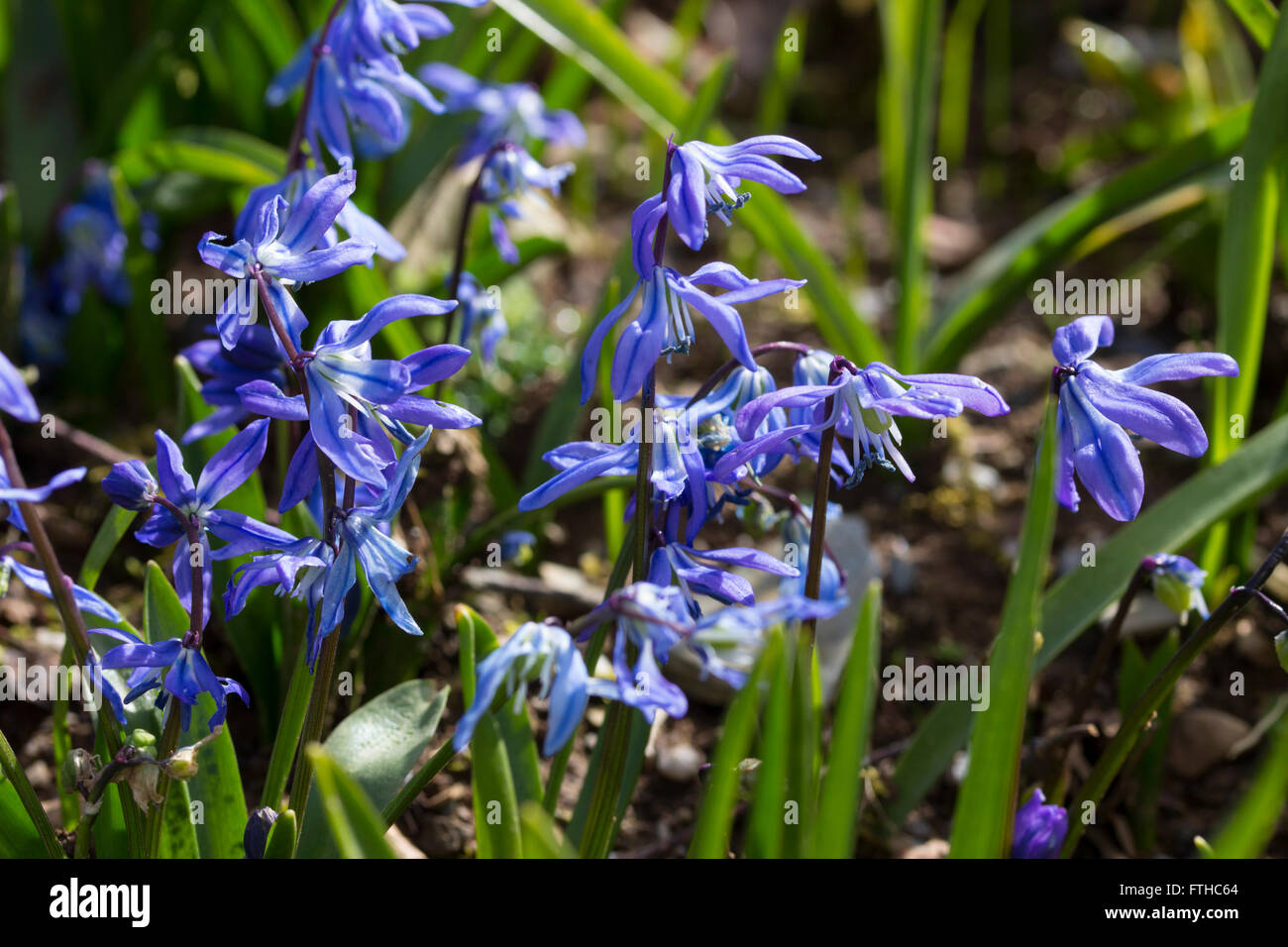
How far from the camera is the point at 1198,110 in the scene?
10.8 feet

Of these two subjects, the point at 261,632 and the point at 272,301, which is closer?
the point at 272,301

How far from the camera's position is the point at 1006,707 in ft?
4.19

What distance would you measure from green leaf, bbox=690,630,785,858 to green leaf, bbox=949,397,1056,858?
0.95 ft

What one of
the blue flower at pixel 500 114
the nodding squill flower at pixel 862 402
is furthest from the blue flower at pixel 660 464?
the blue flower at pixel 500 114

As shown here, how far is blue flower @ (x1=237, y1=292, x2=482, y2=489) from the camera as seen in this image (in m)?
1.28

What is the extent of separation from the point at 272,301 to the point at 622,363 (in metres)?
0.39

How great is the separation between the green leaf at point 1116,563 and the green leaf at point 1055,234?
0.85 metres

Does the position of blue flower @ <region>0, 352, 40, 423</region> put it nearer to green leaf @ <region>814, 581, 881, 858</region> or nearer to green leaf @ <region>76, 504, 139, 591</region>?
green leaf @ <region>76, 504, 139, 591</region>

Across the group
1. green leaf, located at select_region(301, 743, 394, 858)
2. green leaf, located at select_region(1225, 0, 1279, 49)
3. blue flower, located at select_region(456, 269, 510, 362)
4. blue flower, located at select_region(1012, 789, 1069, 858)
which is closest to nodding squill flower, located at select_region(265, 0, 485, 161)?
blue flower, located at select_region(456, 269, 510, 362)

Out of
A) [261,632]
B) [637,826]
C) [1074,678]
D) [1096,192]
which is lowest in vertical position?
[637,826]

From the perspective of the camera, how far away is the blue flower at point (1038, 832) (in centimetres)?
166

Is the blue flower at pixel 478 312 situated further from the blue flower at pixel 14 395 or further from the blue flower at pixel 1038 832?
the blue flower at pixel 1038 832
